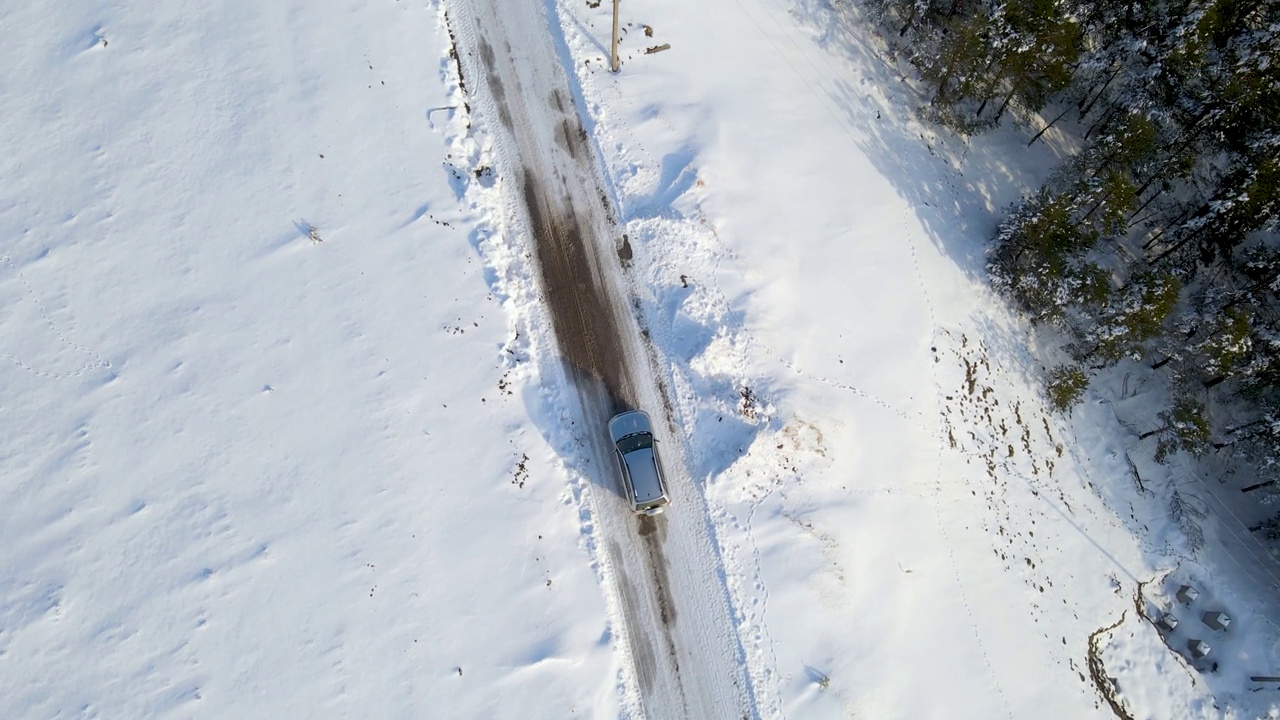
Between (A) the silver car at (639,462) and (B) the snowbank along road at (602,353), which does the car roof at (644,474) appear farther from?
(B) the snowbank along road at (602,353)

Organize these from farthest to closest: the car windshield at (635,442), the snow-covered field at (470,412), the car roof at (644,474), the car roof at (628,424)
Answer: the car roof at (628,424), the car windshield at (635,442), the car roof at (644,474), the snow-covered field at (470,412)

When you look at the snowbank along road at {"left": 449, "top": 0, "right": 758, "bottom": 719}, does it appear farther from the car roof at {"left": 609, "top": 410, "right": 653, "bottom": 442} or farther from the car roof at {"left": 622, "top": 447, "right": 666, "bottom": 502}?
the car roof at {"left": 622, "top": 447, "right": 666, "bottom": 502}

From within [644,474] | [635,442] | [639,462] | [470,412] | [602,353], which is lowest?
[470,412]

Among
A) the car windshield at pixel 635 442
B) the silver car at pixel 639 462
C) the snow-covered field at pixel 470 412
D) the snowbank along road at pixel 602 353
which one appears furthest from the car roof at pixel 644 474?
the snow-covered field at pixel 470 412

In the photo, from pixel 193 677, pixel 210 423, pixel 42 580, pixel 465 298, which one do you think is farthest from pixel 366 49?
pixel 193 677

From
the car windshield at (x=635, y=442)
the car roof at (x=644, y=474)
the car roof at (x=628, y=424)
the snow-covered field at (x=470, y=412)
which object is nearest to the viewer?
the snow-covered field at (x=470, y=412)

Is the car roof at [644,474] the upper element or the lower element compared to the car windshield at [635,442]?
lower

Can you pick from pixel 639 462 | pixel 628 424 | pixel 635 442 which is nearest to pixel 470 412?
pixel 628 424

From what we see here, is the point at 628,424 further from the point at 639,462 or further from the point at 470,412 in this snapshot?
the point at 470,412
